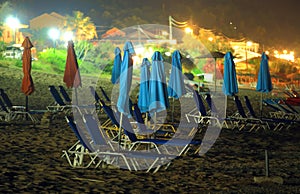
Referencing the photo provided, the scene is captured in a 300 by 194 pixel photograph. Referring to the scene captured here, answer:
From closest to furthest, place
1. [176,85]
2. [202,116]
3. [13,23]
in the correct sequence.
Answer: [176,85] < [202,116] < [13,23]

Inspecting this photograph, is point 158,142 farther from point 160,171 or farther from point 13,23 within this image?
point 13,23

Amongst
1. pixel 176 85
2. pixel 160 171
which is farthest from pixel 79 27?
pixel 160 171

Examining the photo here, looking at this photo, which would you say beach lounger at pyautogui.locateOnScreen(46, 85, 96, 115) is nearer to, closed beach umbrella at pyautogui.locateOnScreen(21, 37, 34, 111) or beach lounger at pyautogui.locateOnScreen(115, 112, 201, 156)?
closed beach umbrella at pyautogui.locateOnScreen(21, 37, 34, 111)

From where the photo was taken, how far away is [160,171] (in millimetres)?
7543

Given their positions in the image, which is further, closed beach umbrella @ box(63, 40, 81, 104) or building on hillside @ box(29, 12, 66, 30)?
building on hillside @ box(29, 12, 66, 30)

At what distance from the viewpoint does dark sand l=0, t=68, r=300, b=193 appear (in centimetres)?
654

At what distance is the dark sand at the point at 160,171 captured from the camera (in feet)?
21.5

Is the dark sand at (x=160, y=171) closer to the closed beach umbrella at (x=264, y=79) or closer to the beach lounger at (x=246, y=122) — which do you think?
the beach lounger at (x=246, y=122)

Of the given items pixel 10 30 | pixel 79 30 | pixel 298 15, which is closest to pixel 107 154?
pixel 10 30

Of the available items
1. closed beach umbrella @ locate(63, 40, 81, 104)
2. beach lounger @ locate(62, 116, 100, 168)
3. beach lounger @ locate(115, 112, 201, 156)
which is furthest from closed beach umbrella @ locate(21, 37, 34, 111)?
beach lounger @ locate(62, 116, 100, 168)

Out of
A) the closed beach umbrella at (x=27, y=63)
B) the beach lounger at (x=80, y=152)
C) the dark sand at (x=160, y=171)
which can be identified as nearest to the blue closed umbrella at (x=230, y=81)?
the dark sand at (x=160, y=171)

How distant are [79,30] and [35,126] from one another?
73.6 metres

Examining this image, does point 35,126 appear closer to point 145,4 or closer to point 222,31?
point 222,31

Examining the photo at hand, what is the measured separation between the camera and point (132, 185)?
6719mm
